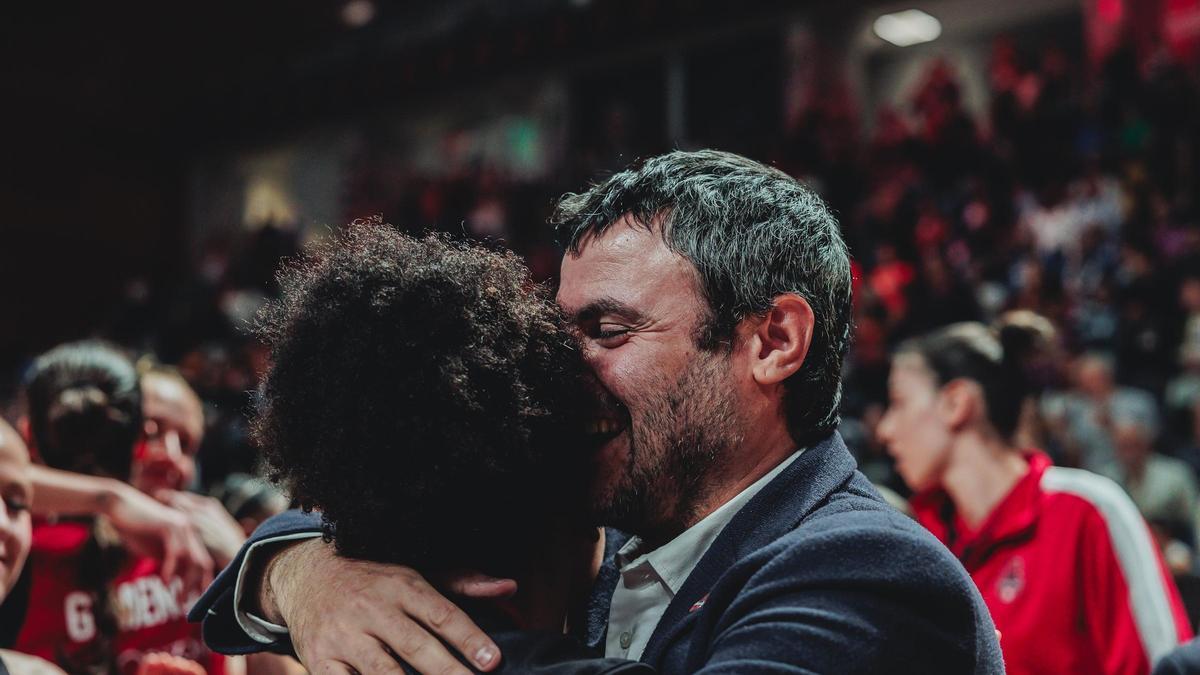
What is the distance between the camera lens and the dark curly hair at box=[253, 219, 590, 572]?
3.78 ft

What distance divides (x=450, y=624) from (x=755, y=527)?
407 millimetres

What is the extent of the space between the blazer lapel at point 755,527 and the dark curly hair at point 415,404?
194mm

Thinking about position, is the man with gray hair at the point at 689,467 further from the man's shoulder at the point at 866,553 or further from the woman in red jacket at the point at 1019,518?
the woman in red jacket at the point at 1019,518

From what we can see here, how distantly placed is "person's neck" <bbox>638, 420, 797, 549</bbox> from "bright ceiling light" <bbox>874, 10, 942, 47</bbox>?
33.1 ft

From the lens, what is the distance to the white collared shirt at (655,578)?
4.60ft

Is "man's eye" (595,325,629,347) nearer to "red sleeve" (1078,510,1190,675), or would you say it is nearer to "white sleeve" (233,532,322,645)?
"white sleeve" (233,532,322,645)

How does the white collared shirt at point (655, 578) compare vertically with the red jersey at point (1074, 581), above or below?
above

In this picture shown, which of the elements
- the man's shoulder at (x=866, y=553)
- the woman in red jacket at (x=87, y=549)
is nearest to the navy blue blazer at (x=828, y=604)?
the man's shoulder at (x=866, y=553)

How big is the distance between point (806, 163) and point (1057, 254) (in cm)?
253

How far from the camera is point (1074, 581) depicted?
2.39 m

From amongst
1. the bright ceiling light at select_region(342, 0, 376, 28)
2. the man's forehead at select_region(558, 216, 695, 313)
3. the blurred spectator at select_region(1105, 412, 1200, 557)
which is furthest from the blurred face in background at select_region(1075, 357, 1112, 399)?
the bright ceiling light at select_region(342, 0, 376, 28)

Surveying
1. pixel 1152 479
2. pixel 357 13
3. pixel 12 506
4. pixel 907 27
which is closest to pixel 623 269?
pixel 12 506

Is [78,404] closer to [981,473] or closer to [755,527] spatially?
[755,527]

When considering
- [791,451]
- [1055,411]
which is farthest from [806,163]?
[791,451]
